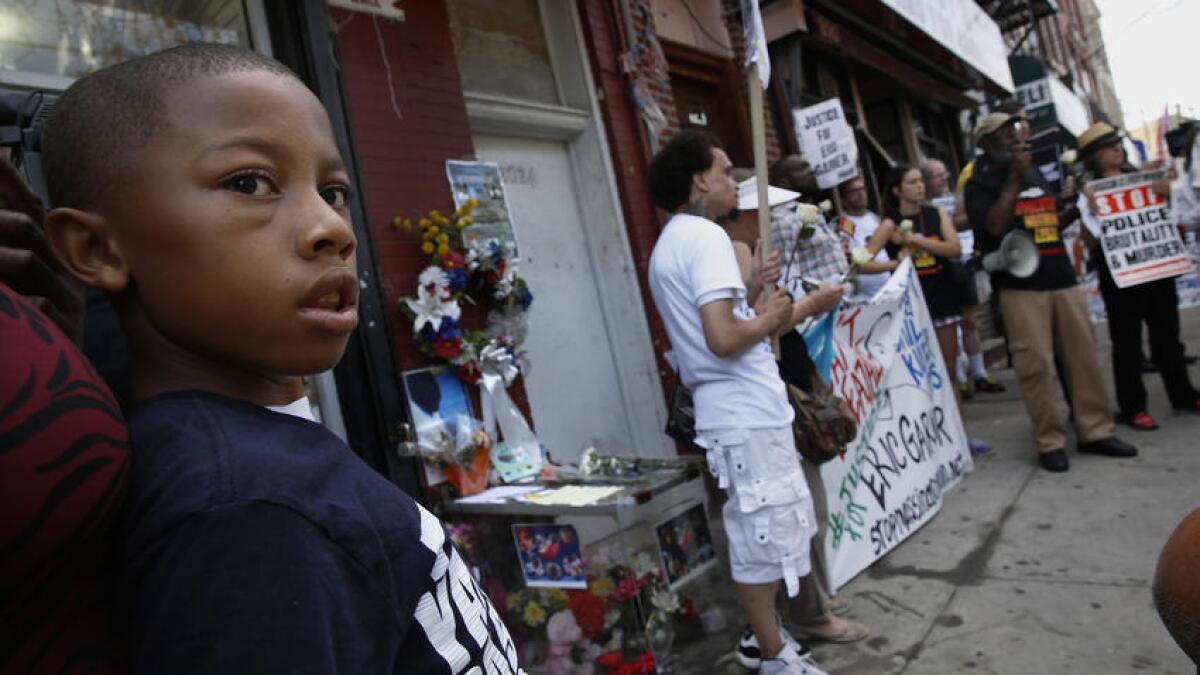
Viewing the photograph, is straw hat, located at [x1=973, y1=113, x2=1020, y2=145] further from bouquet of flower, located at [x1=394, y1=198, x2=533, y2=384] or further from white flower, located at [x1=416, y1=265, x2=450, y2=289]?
white flower, located at [x1=416, y1=265, x2=450, y2=289]

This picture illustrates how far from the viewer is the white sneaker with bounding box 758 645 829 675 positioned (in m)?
2.66

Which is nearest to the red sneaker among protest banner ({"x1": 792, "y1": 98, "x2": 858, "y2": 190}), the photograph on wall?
protest banner ({"x1": 792, "y1": 98, "x2": 858, "y2": 190})

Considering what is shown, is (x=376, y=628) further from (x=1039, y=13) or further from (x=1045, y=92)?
(x=1039, y=13)

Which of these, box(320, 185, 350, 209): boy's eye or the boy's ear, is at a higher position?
box(320, 185, 350, 209): boy's eye

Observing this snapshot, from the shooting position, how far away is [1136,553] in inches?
131

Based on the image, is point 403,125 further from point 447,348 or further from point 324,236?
point 324,236

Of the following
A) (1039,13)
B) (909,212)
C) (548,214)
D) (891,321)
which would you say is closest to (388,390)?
(548,214)

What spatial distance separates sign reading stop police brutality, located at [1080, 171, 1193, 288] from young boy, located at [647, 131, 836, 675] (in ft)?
11.6

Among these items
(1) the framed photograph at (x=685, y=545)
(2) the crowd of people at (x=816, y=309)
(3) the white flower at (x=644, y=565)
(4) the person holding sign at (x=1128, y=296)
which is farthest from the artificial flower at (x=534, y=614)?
(4) the person holding sign at (x=1128, y=296)

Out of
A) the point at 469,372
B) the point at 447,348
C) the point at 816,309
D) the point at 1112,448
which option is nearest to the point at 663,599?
the point at 816,309

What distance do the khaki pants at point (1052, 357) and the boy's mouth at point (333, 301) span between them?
476cm

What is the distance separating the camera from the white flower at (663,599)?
9.75 ft

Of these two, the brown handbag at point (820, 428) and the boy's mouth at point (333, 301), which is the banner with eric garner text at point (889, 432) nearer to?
the brown handbag at point (820, 428)

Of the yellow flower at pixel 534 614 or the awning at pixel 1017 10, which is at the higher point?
the awning at pixel 1017 10
